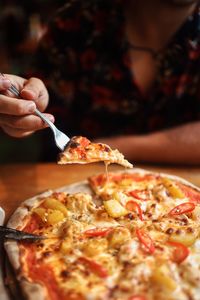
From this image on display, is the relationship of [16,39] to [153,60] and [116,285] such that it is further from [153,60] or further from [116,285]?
[116,285]

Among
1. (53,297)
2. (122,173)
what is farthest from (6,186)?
(53,297)

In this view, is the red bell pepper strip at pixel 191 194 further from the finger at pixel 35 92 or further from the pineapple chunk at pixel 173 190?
the finger at pixel 35 92

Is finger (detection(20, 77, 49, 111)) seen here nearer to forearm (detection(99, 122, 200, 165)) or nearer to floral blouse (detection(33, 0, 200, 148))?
forearm (detection(99, 122, 200, 165))

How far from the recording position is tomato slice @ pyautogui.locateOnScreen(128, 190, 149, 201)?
203cm

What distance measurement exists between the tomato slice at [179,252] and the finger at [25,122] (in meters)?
0.70

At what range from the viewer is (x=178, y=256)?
5.28 ft

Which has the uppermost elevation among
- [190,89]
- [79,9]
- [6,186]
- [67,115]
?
[79,9]

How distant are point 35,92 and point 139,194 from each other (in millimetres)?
650

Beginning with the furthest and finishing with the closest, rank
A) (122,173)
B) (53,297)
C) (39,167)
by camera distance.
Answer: (39,167) → (122,173) → (53,297)

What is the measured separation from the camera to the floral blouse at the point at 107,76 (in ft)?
8.95

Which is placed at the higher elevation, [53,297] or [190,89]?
[190,89]

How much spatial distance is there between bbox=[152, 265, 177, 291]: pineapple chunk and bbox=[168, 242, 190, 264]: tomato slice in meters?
0.08

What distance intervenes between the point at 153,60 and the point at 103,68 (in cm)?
32

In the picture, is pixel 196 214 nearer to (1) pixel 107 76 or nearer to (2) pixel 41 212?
(2) pixel 41 212
